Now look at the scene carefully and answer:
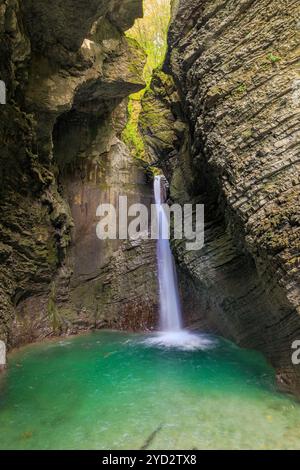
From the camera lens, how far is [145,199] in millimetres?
16719

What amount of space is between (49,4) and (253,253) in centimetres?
Result: 713

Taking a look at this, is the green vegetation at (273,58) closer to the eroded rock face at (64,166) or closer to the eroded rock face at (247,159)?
the eroded rock face at (247,159)

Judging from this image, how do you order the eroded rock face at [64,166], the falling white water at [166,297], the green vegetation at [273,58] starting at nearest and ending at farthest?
1. the green vegetation at [273,58]
2. the eroded rock face at [64,166]
3. the falling white water at [166,297]

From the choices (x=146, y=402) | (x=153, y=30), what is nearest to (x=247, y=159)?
(x=146, y=402)

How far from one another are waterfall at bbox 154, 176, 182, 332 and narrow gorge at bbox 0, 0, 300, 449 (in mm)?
309

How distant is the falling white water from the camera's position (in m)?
12.9

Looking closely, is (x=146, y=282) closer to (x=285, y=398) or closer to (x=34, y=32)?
(x=285, y=398)

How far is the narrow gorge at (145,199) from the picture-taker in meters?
7.64

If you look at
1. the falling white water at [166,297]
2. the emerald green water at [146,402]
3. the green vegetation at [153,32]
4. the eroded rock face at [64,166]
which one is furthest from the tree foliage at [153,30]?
the emerald green water at [146,402]

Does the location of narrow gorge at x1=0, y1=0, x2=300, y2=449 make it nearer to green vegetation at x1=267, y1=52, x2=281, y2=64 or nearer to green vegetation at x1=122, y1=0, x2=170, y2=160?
green vegetation at x1=267, y1=52, x2=281, y2=64

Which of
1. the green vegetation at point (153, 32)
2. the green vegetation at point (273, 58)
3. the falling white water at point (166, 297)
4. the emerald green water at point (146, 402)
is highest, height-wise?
the green vegetation at point (153, 32)

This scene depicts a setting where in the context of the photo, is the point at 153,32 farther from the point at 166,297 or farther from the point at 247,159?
the point at 247,159

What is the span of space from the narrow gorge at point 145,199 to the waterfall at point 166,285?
31 centimetres

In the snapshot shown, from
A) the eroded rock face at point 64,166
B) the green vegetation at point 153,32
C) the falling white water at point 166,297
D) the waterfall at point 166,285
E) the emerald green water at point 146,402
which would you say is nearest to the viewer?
the emerald green water at point 146,402
